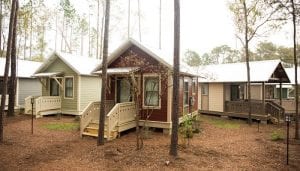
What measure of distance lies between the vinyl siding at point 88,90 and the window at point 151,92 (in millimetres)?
6832

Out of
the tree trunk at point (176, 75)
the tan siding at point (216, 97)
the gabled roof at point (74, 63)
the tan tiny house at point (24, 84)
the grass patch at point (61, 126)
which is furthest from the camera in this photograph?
the tan tiny house at point (24, 84)

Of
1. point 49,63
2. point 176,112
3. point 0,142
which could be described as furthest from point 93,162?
point 49,63

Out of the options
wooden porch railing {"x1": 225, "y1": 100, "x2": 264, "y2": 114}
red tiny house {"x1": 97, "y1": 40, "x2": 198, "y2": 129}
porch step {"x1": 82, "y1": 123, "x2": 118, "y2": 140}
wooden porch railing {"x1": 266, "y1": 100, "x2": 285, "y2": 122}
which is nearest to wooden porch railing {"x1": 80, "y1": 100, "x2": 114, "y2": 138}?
porch step {"x1": 82, "y1": 123, "x2": 118, "y2": 140}

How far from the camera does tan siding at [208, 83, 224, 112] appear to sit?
1908cm

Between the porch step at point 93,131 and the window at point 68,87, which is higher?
the window at point 68,87

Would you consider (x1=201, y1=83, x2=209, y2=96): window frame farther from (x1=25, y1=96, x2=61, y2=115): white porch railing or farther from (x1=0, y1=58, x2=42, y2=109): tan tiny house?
(x1=0, y1=58, x2=42, y2=109): tan tiny house

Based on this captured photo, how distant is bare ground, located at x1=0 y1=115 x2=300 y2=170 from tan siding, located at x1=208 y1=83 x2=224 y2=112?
6919 mm

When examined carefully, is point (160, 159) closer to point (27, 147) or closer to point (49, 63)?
point (27, 147)

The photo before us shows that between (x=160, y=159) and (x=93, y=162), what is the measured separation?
225 cm

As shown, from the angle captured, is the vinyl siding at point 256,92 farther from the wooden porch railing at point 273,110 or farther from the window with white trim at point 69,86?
the window with white trim at point 69,86

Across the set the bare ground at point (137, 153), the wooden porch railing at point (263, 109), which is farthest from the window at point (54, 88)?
the wooden porch railing at point (263, 109)

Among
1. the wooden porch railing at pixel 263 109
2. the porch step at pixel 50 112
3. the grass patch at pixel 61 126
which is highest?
the wooden porch railing at pixel 263 109

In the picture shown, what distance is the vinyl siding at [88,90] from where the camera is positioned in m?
17.3

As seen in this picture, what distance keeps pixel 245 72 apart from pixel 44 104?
1582 cm
